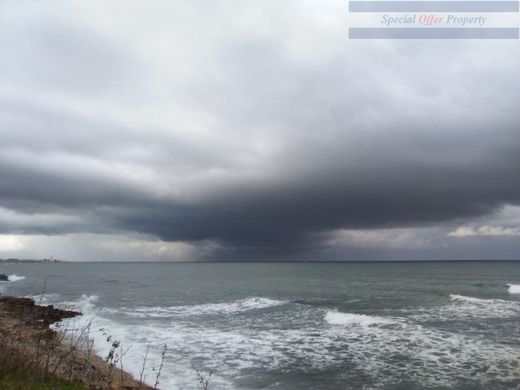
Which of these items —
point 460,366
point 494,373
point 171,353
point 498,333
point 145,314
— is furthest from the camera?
point 145,314

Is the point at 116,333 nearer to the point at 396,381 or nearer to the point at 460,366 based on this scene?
the point at 396,381

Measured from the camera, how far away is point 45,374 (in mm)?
9453

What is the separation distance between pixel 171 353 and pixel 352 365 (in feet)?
31.6

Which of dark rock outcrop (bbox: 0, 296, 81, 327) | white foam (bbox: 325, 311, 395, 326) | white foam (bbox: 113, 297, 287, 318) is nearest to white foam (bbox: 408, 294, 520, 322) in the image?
white foam (bbox: 325, 311, 395, 326)

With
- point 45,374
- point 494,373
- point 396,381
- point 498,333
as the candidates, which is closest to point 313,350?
point 396,381

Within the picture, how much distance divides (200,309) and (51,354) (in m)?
26.0

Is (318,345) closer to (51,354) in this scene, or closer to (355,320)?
(355,320)

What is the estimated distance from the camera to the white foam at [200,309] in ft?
115

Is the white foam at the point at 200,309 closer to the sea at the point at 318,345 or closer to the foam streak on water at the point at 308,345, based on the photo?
the sea at the point at 318,345

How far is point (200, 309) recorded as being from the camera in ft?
126

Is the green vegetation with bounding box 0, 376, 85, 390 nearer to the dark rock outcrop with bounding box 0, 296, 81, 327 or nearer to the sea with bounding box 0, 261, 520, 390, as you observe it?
the sea with bounding box 0, 261, 520, 390

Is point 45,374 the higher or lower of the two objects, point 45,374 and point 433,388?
the higher

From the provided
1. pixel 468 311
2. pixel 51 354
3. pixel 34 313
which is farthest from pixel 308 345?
pixel 34 313

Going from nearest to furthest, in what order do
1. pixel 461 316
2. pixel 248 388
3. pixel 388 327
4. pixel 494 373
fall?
1. pixel 248 388
2. pixel 494 373
3. pixel 388 327
4. pixel 461 316
